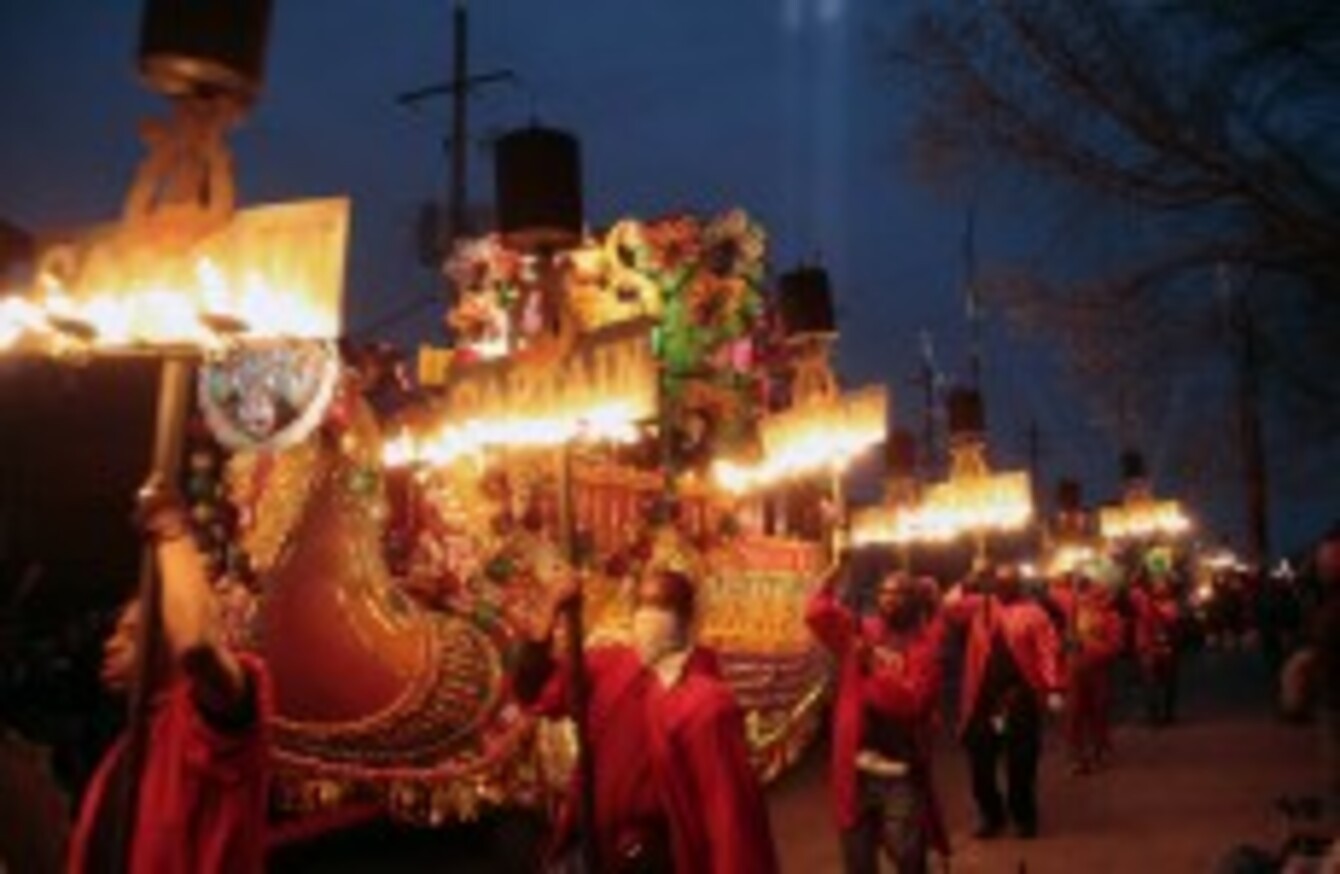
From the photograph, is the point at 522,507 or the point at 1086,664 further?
the point at 1086,664

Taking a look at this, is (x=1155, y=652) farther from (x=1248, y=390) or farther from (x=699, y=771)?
(x=699, y=771)

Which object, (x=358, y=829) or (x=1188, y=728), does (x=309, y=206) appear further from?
(x=1188, y=728)

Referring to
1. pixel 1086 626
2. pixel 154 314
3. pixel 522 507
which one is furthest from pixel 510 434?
pixel 1086 626

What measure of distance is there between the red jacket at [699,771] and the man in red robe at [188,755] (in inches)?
65.7

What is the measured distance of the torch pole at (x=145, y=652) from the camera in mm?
4523

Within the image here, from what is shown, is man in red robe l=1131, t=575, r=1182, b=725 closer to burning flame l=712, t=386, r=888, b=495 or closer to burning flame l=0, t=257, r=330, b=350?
burning flame l=712, t=386, r=888, b=495

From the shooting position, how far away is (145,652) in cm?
455

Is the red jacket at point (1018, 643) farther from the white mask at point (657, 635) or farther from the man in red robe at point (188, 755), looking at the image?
the man in red robe at point (188, 755)

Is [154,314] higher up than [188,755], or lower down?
higher up

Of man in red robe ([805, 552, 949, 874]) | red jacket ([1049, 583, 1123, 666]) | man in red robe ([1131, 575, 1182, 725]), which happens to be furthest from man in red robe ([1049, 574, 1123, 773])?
man in red robe ([805, 552, 949, 874])

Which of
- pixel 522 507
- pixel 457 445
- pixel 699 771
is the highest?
pixel 457 445

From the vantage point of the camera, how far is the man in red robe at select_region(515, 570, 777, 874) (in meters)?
6.19

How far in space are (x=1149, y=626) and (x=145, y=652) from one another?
22.1 m

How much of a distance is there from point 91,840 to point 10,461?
70.5 ft
